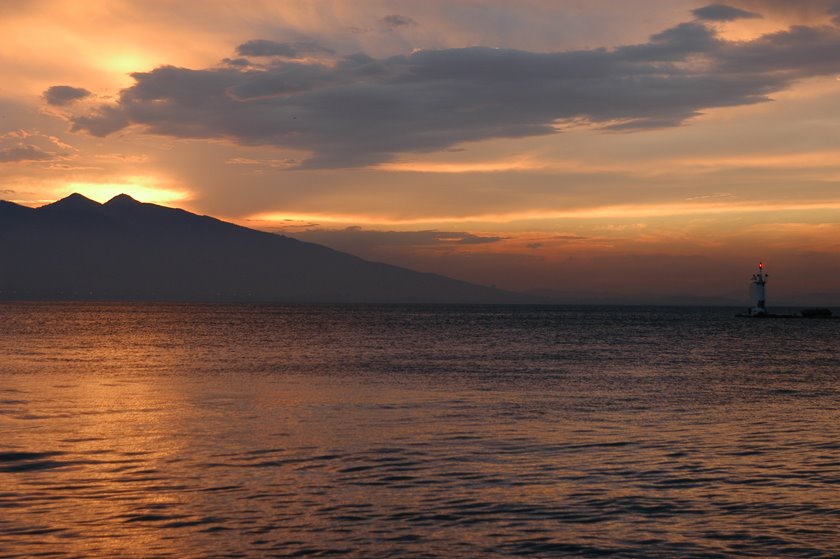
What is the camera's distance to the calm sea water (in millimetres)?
18047

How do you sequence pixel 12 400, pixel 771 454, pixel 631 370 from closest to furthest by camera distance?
1. pixel 771 454
2. pixel 12 400
3. pixel 631 370

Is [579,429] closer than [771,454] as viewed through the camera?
No

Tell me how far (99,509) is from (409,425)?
15.4 meters

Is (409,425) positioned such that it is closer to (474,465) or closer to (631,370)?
(474,465)

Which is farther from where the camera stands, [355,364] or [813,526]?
[355,364]

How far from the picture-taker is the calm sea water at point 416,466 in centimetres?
1805

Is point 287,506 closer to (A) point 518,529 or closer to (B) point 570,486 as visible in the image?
(A) point 518,529

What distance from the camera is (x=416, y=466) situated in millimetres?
25500

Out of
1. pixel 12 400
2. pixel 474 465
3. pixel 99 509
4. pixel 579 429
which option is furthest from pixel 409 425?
pixel 12 400

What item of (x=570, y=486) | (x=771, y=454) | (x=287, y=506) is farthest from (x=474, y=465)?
(x=771, y=454)

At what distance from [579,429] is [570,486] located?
413 inches

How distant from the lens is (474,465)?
25.7m

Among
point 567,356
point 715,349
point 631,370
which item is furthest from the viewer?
point 715,349

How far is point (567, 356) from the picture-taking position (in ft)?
267
